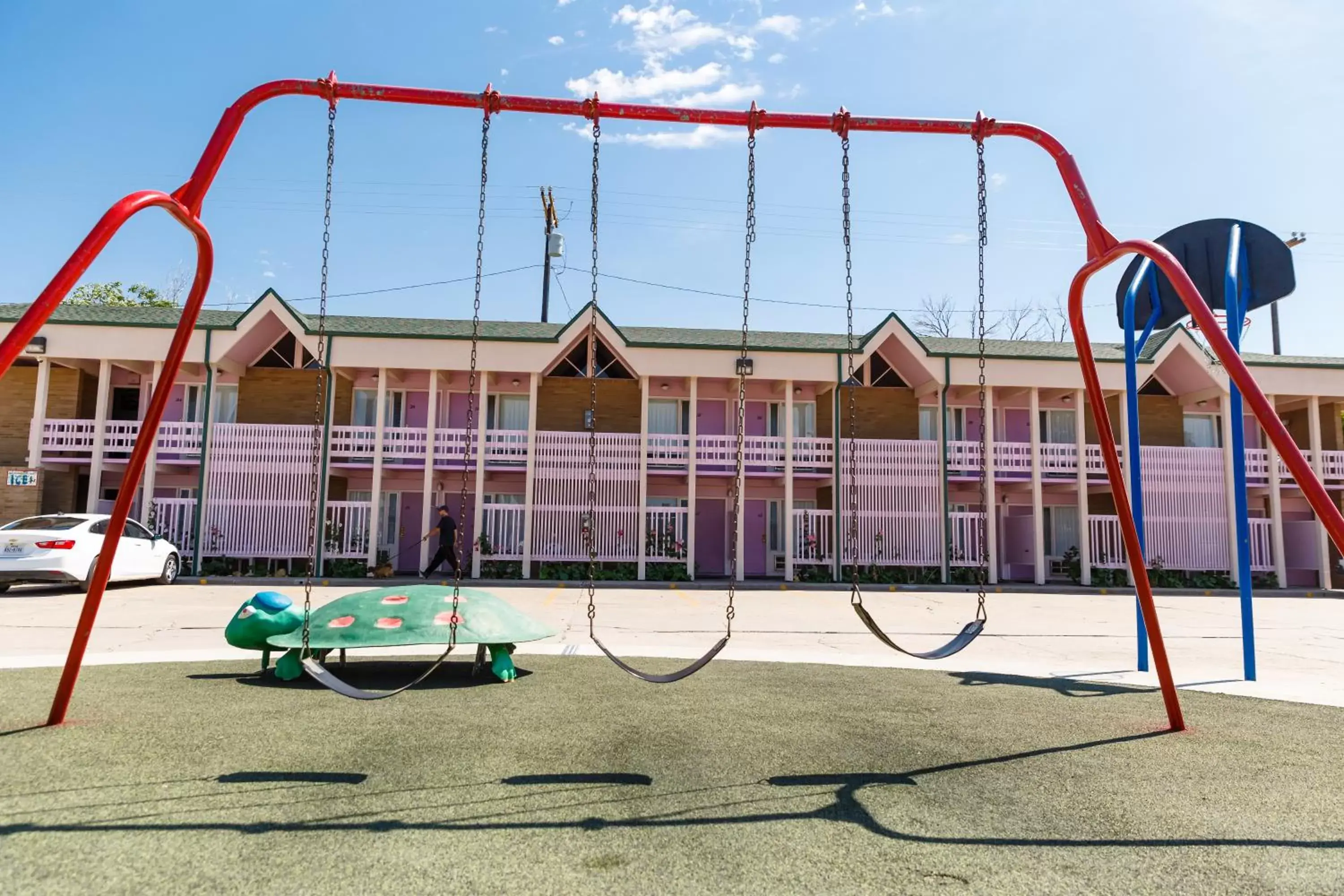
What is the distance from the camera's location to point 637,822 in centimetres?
376

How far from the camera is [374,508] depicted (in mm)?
21156

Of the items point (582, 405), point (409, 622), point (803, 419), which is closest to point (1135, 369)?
point (409, 622)

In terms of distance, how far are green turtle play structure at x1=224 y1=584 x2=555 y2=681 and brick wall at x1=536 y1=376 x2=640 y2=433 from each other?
17.8 m

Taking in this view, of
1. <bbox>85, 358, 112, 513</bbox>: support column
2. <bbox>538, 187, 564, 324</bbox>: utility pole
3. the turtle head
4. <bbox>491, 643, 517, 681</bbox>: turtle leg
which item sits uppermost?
<bbox>538, 187, 564, 324</bbox>: utility pole

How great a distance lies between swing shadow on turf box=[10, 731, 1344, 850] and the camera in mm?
3590

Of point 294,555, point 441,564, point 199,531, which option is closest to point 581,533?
point 441,564

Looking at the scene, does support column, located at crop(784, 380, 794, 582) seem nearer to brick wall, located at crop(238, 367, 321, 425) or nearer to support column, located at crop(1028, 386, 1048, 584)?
support column, located at crop(1028, 386, 1048, 584)

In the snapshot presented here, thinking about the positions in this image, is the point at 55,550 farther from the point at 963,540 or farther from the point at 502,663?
the point at 963,540

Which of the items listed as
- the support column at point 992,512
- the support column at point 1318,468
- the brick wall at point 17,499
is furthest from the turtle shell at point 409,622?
the support column at point 1318,468

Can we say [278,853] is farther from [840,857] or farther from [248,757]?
[840,857]

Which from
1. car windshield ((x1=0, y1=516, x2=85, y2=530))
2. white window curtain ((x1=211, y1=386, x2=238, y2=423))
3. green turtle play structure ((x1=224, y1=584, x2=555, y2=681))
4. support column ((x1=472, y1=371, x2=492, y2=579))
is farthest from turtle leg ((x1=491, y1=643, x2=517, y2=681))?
white window curtain ((x1=211, y1=386, x2=238, y2=423))

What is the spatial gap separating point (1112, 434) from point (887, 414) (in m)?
20.3

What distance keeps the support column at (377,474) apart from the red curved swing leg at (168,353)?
50.7 feet

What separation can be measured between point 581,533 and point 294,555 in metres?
7.69
